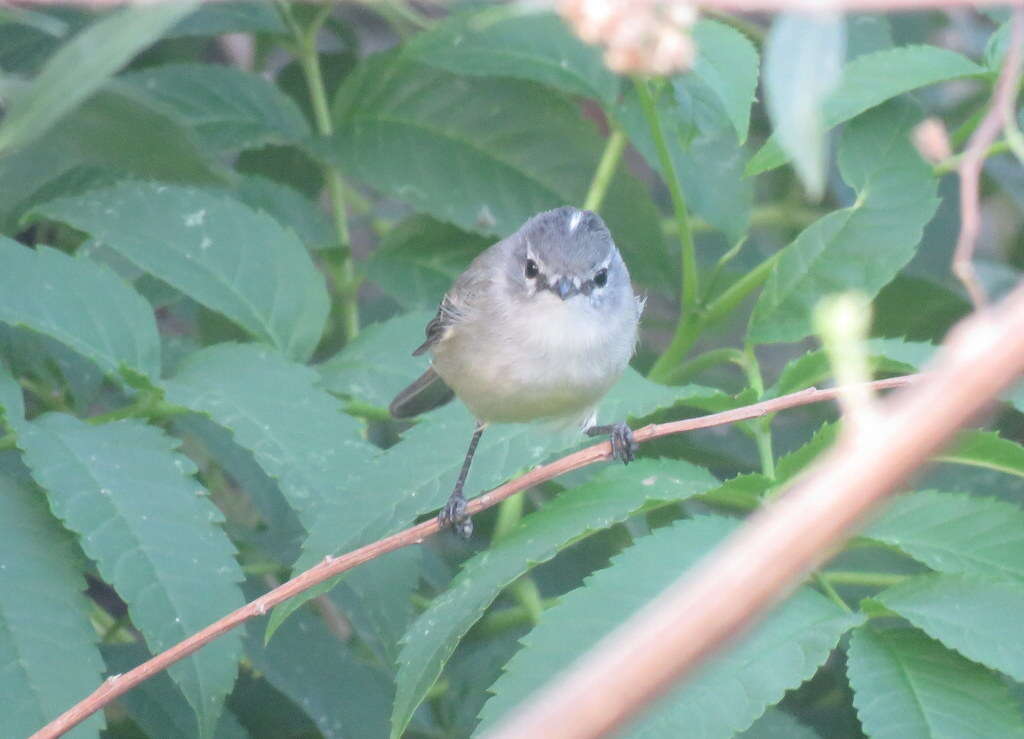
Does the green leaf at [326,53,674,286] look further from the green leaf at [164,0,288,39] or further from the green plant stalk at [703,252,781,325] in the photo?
the green plant stalk at [703,252,781,325]

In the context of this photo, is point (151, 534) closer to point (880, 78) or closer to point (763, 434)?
point (763, 434)

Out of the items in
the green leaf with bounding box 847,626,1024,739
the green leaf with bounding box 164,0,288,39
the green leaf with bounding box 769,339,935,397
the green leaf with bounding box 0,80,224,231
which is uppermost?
the green leaf with bounding box 164,0,288,39

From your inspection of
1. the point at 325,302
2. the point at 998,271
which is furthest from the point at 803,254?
the point at 998,271

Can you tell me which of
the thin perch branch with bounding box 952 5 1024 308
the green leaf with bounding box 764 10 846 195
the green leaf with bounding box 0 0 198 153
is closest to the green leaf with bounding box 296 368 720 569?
the green leaf with bounding box 0 0 198 153

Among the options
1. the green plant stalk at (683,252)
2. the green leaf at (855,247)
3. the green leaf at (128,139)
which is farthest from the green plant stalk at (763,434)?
the green leaf at (128,139)

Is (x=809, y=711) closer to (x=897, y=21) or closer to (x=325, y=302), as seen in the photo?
(x=325, y=302)

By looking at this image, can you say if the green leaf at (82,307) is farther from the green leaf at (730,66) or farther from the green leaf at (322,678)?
the green leaf at (730,66)

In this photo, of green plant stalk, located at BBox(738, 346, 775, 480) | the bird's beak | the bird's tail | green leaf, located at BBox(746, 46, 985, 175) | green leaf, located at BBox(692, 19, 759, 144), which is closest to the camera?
green leaf, located at BBox(692, 19, 759, 144)
